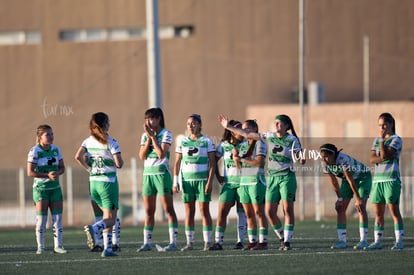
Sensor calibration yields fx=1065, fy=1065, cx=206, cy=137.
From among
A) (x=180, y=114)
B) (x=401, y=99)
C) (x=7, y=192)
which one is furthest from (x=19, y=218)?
(x=401, y=99)

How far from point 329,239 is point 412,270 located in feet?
19.6

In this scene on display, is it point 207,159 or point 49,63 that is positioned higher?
point 49,63

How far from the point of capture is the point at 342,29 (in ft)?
160

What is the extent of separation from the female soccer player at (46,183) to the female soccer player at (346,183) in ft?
14.3

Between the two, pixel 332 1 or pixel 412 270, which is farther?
pixel 332 1

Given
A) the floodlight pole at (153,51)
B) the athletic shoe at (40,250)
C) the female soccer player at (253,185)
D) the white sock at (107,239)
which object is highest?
the floodlight pole at (153,51)

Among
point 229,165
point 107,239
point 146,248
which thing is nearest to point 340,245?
point 229,165

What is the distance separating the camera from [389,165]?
16625 millimetres

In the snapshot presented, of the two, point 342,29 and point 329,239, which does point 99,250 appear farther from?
point 342,29

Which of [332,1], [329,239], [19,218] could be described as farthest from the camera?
[332,1]

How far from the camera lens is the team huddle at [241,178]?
658 inches

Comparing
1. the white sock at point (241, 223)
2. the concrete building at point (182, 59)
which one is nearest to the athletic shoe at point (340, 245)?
the white sock at point (241, 223)

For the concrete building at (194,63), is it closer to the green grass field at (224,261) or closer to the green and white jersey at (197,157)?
the green grass field at (224,261)

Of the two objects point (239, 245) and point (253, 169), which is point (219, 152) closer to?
point (253, 169)
